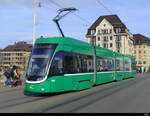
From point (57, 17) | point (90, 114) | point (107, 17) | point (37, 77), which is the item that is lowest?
point (90, 114)

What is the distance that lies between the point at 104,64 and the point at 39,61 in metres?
11.2

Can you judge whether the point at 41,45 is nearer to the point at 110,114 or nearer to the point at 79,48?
the point at 79,48

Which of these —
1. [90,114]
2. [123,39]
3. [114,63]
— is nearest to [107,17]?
[123,39]

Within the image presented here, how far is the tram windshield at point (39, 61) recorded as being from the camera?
16.6 meters

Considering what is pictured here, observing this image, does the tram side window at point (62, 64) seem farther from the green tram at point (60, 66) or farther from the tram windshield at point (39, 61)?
Result: the tram windshield at point (39, 61)

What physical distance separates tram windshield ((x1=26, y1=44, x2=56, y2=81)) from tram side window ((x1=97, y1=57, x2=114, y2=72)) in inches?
326

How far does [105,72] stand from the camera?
27.1m

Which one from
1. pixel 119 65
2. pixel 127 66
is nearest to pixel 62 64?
pixel 119 65

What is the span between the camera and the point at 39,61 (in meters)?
16.8

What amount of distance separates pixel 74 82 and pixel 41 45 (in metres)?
3.18

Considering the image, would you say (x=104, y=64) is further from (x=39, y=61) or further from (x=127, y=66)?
(x=127, y=66)

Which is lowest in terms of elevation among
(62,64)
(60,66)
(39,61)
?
(60,66)

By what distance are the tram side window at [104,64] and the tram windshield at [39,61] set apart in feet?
27.2

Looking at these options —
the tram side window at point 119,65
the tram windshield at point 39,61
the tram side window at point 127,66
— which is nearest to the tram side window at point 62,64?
the tram windshield at point 39,61
